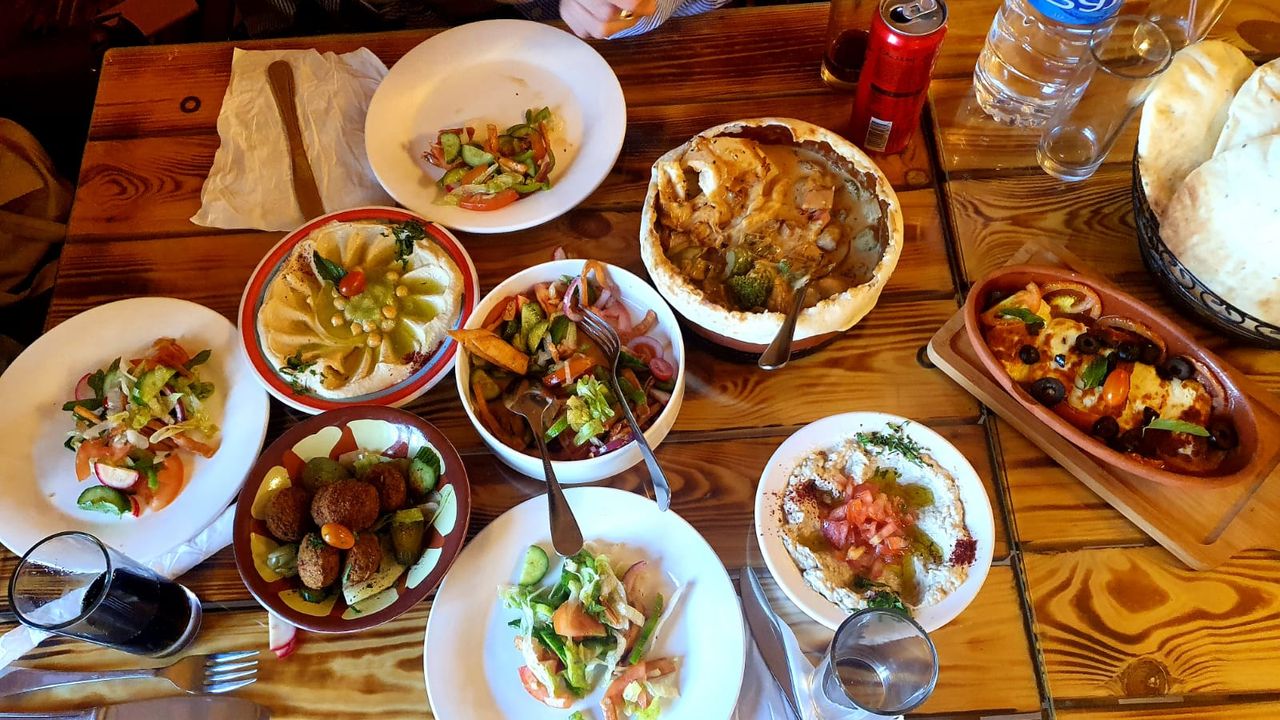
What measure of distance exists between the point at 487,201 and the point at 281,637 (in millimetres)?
A: 870

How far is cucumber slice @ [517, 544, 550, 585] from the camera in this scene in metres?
1.21

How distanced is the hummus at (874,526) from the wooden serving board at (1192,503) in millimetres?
262

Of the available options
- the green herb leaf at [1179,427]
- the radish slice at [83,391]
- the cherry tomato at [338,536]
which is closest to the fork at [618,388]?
the cherry tomato at [338,536]

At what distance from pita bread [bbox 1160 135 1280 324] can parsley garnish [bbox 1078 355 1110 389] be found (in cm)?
25

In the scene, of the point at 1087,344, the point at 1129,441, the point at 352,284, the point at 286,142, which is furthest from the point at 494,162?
the point at 1129,441

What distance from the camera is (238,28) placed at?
2.31 meters

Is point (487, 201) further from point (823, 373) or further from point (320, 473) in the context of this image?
point (823, 373)

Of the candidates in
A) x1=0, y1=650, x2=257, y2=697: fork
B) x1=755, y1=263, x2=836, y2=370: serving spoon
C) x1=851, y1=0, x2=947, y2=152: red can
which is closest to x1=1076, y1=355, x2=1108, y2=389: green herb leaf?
x1=755, y1=263, x2=836, y2=370: serving spoon

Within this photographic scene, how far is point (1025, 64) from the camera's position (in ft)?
5.46

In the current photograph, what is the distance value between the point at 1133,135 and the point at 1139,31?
0.26 meters

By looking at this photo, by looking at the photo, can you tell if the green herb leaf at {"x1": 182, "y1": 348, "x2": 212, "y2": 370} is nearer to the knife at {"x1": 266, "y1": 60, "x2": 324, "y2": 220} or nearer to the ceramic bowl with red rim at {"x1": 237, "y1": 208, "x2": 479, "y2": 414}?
the ceramic bowl with red rim at {"x1": 237, "y1": 208, "x2": 479, "y2": 414}

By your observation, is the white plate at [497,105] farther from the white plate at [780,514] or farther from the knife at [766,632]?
the knife at [766,632]

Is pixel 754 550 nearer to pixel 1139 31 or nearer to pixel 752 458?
pixel 752 458

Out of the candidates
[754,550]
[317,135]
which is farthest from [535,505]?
[317,135]
